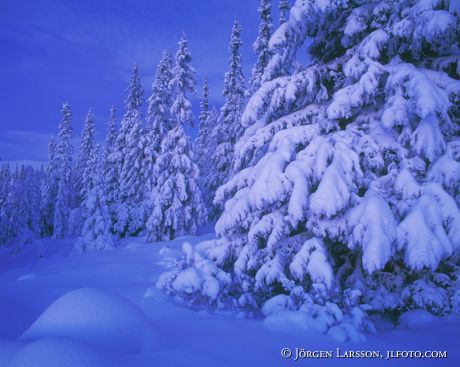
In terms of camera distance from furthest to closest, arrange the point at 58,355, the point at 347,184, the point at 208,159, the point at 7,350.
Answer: the point at 208,159 < the point at 347,184 < the point at 7,350 < the point at 58,355

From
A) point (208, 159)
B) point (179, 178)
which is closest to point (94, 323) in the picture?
point (179, 178)

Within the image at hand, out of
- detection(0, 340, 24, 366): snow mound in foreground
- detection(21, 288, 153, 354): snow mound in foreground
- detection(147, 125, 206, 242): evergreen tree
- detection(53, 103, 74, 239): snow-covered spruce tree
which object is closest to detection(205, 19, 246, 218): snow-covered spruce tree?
detection(147, 125, 206, 242): evergreen tree

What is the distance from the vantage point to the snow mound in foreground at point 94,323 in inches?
141

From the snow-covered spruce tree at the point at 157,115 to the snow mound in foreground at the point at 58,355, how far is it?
2493 cm

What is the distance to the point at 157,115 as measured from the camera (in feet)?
91.7

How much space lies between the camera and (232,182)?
8461 millimetres

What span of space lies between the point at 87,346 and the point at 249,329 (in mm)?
2854

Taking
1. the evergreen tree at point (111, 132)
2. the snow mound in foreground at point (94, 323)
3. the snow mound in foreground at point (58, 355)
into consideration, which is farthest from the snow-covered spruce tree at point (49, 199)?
the snow mound in foreground at point (58, 355)

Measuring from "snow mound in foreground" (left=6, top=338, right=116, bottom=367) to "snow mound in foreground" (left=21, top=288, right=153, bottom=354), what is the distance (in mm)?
471

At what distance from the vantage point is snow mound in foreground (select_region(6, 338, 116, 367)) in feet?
9.12

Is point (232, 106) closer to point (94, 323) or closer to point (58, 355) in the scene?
point (94, 323)

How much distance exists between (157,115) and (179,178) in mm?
7711

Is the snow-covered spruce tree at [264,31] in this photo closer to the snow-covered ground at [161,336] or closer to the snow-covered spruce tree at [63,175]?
the snow-covered ground at [161,336]

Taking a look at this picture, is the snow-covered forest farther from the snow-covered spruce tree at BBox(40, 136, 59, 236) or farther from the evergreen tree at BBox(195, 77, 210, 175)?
the snow-covered spruce tree at BBox(40, 136, 59, 236)
